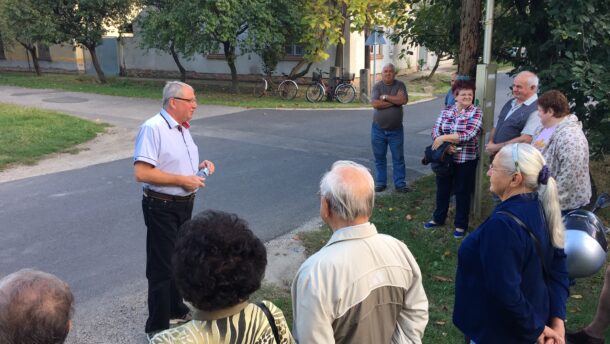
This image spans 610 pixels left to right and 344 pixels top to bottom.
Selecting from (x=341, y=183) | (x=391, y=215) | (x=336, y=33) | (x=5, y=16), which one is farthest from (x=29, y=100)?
(x=341, y=183)

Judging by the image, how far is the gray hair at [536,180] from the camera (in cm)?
253

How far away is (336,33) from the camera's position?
17141mm

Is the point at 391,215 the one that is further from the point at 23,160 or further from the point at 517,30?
the point at 23,160

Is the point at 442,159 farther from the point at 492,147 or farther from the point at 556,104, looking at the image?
the point at 556,104

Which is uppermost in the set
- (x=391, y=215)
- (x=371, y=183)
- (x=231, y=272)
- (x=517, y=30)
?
(x=517, y=30)

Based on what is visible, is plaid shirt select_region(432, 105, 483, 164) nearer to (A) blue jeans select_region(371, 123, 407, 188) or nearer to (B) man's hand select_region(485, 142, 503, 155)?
(B) man's hand select_region(485, 142, 503, 155)

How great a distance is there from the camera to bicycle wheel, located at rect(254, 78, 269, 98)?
19.7 metres

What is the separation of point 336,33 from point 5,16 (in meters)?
14.1

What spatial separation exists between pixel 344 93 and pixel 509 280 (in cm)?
1630

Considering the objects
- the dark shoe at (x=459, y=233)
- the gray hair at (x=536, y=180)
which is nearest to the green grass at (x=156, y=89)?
the dark shoe at (x=459, y=233)

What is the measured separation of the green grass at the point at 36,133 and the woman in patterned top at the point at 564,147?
858 centimetres

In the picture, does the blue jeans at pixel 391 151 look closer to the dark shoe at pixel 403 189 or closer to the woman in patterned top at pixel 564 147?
the dark shoe at pixel 403 189

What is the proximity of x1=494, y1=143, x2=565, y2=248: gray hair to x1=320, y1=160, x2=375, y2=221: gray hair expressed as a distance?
2.58 feet

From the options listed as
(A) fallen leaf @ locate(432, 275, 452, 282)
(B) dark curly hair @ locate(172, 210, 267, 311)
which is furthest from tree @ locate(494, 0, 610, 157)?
(B) dark curly hair @ locate(172, 210, 267, 311)
